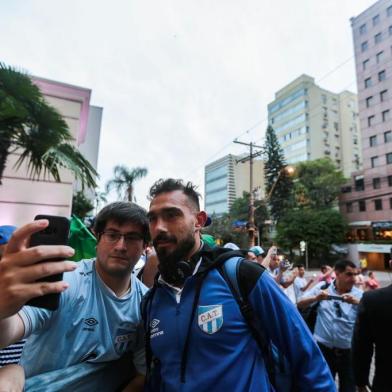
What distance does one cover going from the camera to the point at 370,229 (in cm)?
3331

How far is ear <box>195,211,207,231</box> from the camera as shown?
6.27 feet

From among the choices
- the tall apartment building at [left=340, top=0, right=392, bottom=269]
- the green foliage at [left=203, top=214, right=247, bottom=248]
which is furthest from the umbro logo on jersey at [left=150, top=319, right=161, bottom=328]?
the green foliage at [left=203, top=214, right=247, bottom=248]

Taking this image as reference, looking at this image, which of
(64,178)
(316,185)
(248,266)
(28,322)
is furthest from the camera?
(316,185)

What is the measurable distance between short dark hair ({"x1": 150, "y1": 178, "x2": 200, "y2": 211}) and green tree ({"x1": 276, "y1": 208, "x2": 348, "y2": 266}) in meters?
35.8

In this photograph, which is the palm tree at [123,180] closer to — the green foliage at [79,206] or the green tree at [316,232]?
the green foliage at [79,206]

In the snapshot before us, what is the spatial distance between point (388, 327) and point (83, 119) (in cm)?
1371

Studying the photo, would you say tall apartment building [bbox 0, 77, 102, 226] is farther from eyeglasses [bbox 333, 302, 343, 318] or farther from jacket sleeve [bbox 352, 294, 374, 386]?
jacket sleeve [bbox 352, 294, 374, 386]

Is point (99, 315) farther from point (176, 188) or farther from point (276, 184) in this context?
point (276, 184)

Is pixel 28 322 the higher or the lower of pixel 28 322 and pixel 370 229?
the lower

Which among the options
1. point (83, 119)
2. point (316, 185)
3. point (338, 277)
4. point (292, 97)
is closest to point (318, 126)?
point (292, 97)

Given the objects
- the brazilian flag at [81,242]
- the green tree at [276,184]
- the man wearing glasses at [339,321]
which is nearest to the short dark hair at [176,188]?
the brazilian flag at [81,242]

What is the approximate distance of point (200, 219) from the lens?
76.9 inches

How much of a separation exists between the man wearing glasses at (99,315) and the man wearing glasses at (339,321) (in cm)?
287

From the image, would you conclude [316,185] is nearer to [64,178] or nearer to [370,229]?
[370,229]
